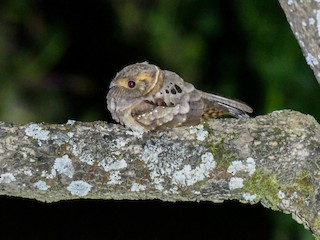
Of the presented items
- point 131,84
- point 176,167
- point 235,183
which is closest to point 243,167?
point 235,183

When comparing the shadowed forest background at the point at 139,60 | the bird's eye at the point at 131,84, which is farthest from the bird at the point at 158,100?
the shadowed forest background at the point at 139,60

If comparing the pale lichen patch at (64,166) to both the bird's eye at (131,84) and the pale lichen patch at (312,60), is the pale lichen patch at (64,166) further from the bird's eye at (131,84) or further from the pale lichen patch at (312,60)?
the pale lichen patch at (312,60)

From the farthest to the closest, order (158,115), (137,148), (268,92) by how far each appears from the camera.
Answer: (268,92) → (158,115) → (137,148)

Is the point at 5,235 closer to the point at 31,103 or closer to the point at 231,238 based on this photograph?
the point at 31,103

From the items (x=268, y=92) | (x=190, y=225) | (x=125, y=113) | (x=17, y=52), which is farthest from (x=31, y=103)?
(x=125, y=113)

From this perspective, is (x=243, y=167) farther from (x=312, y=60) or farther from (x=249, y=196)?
(x=312, y=60)

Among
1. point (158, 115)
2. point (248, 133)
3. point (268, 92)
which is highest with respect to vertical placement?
point (268, 92)
